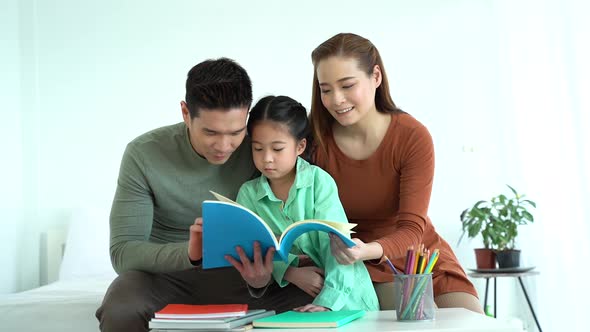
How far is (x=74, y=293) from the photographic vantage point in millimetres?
2725

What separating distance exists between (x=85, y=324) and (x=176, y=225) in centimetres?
51

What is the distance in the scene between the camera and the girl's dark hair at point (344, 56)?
6.63 ft

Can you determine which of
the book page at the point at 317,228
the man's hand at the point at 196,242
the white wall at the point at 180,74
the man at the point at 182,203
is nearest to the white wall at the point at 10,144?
the white wall at the point at 180,74

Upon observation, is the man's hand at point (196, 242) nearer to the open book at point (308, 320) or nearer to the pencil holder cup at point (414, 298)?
the open book at point (308, 320)

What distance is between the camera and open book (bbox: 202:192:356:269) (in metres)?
1.49

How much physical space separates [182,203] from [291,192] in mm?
336

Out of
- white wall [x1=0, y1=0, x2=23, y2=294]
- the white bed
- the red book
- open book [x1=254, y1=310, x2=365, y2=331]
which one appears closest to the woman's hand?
open book [x1=254, y1=310, x2=365, y2=331]

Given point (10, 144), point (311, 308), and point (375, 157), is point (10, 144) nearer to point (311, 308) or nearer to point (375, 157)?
point (375, 157)

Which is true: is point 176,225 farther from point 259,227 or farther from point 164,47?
point 164,47

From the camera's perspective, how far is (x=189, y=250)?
5.58 ft

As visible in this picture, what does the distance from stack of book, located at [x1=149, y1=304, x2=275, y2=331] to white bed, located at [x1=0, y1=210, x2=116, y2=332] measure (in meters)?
0.90

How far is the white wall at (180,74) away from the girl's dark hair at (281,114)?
2.21 m

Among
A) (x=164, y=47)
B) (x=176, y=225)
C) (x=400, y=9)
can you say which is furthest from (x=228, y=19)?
(x=176, y=225)

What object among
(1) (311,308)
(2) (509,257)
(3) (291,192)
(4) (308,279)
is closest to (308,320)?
(1) (311,308)
